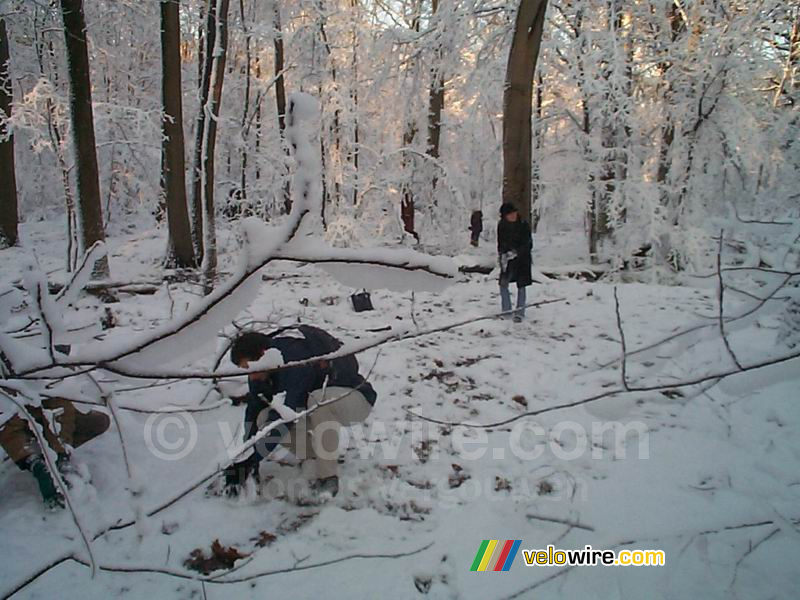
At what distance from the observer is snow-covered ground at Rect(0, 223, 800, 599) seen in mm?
1996

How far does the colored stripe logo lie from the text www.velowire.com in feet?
0.21

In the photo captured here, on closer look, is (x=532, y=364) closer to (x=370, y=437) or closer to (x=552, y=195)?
(x=370, y=437)

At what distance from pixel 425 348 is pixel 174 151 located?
627 centimetres

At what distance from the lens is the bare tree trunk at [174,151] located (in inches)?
318

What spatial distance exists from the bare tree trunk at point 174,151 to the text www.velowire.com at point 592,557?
784cm

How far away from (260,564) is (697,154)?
11.8 metres

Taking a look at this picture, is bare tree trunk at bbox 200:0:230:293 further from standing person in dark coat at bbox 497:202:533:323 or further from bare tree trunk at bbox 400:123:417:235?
bare tree trunk at bbox 400:123:417:235

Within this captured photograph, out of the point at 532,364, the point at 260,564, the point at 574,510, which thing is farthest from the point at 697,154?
the point at 260,564

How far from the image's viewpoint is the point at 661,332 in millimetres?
5020

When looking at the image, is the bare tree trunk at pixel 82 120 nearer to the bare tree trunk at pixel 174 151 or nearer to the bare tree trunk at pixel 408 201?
the bare tree trunk at pixel 174 151

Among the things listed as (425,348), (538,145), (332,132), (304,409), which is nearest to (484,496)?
(304,409)

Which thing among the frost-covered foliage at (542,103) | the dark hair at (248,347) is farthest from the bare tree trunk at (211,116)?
the dark hair at (248,347)

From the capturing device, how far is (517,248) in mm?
5566

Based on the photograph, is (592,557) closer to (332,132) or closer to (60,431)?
(60,431)
